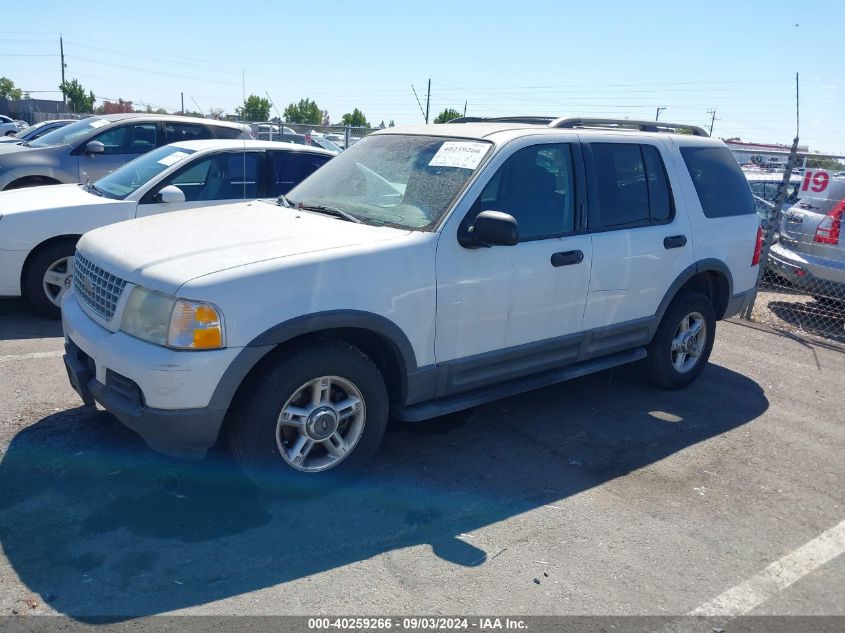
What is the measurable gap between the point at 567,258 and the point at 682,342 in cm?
178

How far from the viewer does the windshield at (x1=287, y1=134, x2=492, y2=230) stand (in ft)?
14.3

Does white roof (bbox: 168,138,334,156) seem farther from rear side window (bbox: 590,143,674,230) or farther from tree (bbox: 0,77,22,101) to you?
→ tree (bbox: 0,77,22,101)

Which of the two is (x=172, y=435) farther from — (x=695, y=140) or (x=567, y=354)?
(x=695, y=140)

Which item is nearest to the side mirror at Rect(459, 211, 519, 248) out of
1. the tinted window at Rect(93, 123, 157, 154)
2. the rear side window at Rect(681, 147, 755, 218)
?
the rear side window at Rect(681, 147, 755, 218)

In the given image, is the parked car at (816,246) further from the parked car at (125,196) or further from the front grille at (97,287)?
the front grille at (97,287)

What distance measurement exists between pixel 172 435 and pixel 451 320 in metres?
1.59

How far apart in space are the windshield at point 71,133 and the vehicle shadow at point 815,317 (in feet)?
30.0

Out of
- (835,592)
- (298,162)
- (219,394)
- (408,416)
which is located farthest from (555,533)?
(298,162)

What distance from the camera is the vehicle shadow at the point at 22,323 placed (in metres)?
A: 6.39

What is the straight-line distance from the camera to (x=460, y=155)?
4551 millimetres

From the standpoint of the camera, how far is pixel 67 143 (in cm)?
1019

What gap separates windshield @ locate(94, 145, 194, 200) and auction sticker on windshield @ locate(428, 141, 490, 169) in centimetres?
352

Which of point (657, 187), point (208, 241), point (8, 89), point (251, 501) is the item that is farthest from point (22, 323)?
point (8, 89)

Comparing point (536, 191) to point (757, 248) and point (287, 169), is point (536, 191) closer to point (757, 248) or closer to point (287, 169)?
point (757, 248)
